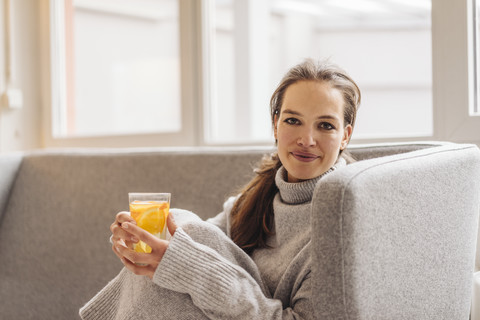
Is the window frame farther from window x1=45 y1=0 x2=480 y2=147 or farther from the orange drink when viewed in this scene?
the orange drink

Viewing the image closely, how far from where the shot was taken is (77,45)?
3262 millimetres

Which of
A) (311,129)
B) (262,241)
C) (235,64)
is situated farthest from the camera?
(235,64)

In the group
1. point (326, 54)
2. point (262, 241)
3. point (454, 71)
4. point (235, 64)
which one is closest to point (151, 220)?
point (262, 241)

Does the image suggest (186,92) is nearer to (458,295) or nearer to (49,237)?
(49,237)

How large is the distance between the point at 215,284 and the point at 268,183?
1.48ft

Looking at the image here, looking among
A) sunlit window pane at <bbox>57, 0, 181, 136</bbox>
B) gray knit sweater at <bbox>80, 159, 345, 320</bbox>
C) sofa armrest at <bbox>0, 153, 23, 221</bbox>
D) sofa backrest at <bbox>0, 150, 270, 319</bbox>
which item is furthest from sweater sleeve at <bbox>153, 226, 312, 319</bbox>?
sunlit window pane at <bbox>57, 0, 181, 136</bbox>

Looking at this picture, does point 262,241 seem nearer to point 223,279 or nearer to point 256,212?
point 256,212

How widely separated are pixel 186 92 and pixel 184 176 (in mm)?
804

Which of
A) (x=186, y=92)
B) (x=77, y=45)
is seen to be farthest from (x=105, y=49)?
(x=186, y=92)

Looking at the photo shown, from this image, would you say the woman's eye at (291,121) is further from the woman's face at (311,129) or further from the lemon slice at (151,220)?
the lemon slice at (151,220)

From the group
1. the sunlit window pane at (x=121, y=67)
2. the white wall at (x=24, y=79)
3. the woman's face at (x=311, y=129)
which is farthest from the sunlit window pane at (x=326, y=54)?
the white wall at (x=24, y=79)

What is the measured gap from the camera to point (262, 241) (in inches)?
56.5

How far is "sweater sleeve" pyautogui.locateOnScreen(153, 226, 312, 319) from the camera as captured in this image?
110 cm

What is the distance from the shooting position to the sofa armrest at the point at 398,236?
929mm
